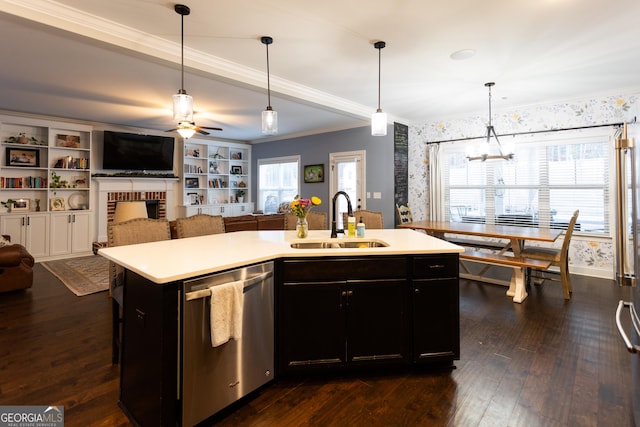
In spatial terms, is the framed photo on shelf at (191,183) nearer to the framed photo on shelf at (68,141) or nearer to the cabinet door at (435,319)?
the framed photo on shelf at (68,141)

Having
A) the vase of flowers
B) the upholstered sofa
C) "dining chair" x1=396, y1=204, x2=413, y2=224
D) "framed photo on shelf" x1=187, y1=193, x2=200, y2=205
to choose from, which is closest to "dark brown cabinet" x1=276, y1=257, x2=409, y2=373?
the vase of flowers

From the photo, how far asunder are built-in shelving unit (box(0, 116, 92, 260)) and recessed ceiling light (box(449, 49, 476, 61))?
6.47 meters

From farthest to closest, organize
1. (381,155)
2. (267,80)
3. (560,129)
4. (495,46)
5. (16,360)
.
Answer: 1. (381,155)
2. (560,129)
3. (267,80)
4. (495,46)
5. (16,360)

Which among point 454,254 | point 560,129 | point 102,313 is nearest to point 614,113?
point 560,129

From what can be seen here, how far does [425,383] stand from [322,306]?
834 mm

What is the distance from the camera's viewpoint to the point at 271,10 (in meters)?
2.61

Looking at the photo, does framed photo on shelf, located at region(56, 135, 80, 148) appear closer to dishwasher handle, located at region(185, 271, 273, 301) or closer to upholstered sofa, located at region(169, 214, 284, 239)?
upholstered sofa, located at region(169, 214, 284, 239)

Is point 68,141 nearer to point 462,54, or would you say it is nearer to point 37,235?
point 37,235

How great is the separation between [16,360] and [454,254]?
3224 millimetres

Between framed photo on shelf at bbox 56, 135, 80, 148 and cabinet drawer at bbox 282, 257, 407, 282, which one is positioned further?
framed photo on shelf at bbox 56, 135, 80, 148

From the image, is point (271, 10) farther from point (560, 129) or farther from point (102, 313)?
point (560, 129)

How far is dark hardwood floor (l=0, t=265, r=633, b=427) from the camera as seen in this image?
1.85 m

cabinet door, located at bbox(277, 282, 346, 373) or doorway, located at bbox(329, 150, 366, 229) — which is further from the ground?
doorway, located at bbox(329, 150, 366, 229)

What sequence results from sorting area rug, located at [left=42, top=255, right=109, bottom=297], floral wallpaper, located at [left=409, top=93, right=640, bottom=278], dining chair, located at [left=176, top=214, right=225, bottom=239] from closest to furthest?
dining chair, located at [left=176, top=214, right=225, bottom=239]
area rug, located at [left=42, top=255, right=109, bottom=297]
floral wallpaper, located at [left=409, top=93, right=640, bottom=278]
